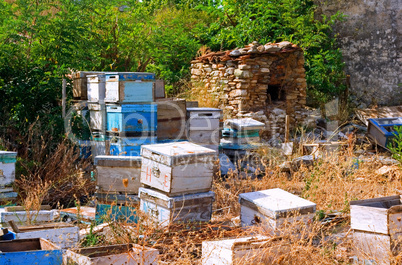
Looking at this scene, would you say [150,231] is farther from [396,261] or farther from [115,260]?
[396,261]

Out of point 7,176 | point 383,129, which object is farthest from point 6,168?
point 383,129

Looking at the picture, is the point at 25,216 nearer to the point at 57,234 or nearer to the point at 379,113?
the point at 57,234

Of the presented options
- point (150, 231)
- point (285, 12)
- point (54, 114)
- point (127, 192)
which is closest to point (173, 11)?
point (285, 12)

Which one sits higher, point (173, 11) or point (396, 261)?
point (173, 11)

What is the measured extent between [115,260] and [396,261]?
2497 mm

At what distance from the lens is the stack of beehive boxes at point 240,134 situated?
27.8 ft

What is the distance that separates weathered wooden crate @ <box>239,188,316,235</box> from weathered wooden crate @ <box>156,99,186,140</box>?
110 inches

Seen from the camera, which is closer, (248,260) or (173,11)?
(248,260)

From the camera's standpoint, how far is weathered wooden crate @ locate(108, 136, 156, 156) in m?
7.03

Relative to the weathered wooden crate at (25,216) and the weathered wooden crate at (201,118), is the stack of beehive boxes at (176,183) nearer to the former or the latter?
the weathered wooden crate at (25,216)

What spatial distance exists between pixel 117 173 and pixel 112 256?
6.35 ft

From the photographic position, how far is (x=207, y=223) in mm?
5012

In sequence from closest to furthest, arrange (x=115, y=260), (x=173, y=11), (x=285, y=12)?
1. (x=115, y=260)
2. (x=285, y=12)
3. (x=173, y=11)

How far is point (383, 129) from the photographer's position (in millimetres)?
9836
